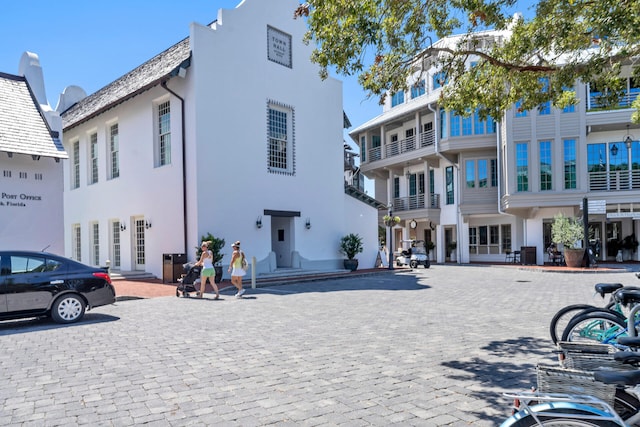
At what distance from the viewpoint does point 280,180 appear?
19031 millimetres

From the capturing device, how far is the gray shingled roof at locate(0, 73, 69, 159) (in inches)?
523

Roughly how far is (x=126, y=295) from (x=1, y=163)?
534cm

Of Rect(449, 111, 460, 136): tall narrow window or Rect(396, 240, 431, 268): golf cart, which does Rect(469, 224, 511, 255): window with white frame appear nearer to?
Rect(449, 111, 460, 136): tall narrow window

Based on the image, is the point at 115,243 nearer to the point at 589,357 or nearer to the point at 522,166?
the point at 589,357

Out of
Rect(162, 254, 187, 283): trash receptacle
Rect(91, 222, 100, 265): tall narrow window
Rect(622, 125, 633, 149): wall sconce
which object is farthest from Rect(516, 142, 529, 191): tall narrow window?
Rect(91, 222, 100, 265): tall narrow window

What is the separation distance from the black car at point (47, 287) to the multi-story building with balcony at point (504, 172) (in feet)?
50.6

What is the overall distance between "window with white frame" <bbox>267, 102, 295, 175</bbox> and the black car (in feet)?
33.6

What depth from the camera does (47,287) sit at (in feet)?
28.6

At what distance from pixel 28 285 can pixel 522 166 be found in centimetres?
2388

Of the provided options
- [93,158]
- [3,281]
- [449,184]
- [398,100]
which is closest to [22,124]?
[3,281]

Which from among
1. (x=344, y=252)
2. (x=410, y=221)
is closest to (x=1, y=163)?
(x=344, y=252)

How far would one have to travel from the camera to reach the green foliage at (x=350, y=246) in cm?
2108

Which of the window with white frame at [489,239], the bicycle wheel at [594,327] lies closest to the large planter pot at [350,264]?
the window with white frame at [489,239]

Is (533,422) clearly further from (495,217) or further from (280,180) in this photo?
(495,217)
